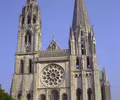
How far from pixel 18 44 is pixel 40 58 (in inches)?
181

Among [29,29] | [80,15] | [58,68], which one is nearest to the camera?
[58,68]

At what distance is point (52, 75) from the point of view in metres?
36.4

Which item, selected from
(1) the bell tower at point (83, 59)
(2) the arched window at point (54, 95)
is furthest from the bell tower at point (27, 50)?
(1) the bell tower at point (83, 59)

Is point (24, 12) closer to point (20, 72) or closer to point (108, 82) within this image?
point (20, 72)

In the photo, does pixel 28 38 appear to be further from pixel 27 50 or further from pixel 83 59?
pixel 83 59

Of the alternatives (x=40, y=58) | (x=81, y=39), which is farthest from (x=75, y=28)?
(x=40, y=58)

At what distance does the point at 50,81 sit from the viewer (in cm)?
3591

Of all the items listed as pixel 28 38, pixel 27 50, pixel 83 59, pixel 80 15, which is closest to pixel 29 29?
pixel 28 38

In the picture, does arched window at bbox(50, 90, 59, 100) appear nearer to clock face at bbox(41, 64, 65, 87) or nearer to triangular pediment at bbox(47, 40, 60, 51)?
clock face at bbox(41, 64, 65, 87)

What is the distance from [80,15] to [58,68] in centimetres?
1031

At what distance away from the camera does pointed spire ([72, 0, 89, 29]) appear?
132 feet

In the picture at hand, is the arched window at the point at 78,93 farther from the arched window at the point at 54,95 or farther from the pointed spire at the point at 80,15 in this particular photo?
the pointed spire at the point at 80,15

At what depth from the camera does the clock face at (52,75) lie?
35750 mm

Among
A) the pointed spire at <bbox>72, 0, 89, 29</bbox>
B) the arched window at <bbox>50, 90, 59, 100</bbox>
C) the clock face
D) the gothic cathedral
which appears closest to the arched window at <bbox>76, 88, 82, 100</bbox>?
the gothic cathedral
